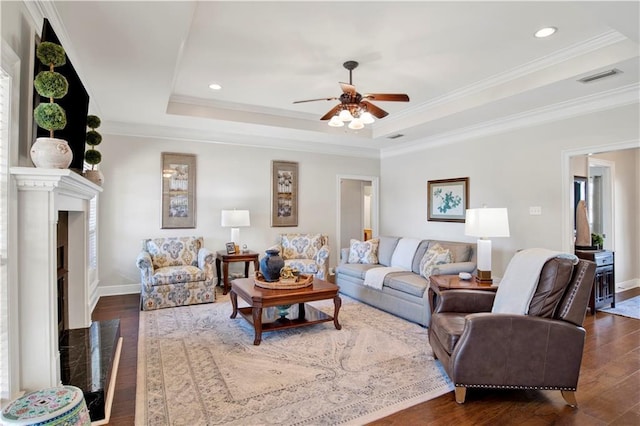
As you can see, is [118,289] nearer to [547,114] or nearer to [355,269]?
[355,269]

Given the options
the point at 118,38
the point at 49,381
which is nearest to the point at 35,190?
the point at 49,381

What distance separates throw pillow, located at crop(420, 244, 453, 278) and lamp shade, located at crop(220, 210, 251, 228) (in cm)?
277

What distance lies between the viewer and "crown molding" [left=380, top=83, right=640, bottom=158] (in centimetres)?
379

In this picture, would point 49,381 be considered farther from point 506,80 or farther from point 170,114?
point 506,80

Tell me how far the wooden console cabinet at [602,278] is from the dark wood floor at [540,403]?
132 centimetres

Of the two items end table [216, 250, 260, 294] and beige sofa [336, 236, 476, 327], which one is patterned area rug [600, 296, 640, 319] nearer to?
beige sofa [336, 236, 476, 327]

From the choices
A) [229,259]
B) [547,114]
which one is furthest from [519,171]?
[229,259]

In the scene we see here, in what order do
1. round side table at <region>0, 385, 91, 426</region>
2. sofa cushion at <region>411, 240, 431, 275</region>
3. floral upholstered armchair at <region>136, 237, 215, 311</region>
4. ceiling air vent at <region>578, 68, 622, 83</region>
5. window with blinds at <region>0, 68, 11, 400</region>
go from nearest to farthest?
1. round side table at <region>0, 385, 91, 426</region>
2. window with blinds at <region>0, 68, 11, 400</region>
3. ceiling air vent at <region>578, 68, 622, 83</region>
4. floral upholstered armchair at <region>136, 237, 215, 311</region>
5. sofa cushion at <region>411, 240, 431, 275</region>

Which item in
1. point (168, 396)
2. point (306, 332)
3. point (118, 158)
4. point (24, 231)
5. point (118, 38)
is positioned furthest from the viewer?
point (118, 158)

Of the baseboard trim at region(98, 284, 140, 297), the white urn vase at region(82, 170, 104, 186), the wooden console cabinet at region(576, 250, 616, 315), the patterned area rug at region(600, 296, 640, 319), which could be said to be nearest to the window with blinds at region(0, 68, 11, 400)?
the white urn vase at region(82, 170, 104, 186)

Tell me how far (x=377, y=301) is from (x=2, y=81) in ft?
13.3

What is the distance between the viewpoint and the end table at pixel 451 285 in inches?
126

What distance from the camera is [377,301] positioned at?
459 centimetres

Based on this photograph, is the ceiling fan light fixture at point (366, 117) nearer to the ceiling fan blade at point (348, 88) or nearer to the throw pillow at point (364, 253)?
the ceiling fan blade at point (348, 88)
